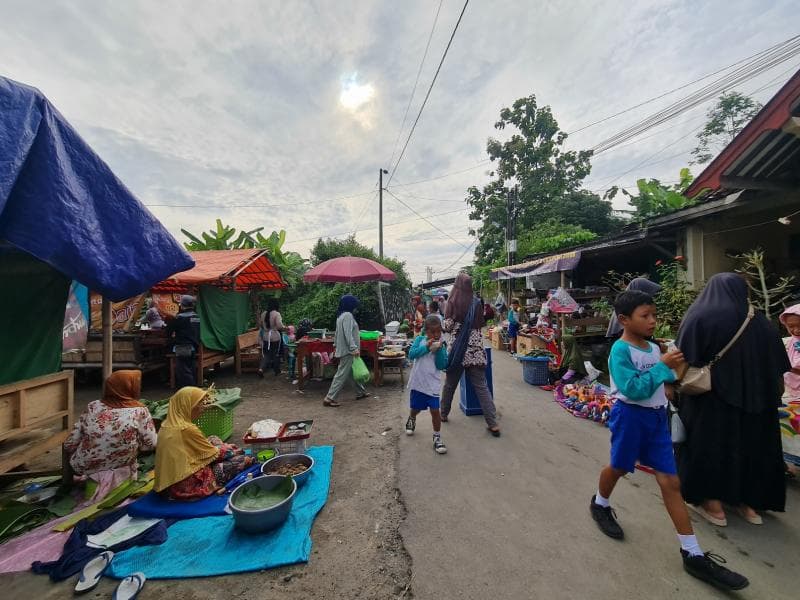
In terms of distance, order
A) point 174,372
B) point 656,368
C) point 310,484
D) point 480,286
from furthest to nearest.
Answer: point 480,286 < point 174,372 < point 310,484 < point 656,368

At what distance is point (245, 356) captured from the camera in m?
8.70

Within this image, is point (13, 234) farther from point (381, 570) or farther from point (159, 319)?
point (159, 319)

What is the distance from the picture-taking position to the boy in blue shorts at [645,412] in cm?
221

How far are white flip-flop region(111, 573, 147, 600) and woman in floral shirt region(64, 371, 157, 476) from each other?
1348mm

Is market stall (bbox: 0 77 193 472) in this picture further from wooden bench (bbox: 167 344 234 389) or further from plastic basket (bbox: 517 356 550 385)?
plastic basket (bbox: 517 356 550 385)

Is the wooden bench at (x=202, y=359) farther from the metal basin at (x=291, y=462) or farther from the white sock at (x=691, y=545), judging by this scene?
the white sock at (x=691, y=545)

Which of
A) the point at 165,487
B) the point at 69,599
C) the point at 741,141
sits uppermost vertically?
the point at 741,141

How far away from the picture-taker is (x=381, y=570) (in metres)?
2.32

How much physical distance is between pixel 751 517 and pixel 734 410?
89cm

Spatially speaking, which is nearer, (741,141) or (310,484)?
(310,484)

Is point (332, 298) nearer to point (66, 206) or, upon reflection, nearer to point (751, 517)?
point (66, 206)

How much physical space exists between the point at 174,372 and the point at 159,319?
2.06 metres

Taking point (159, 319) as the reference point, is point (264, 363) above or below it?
below

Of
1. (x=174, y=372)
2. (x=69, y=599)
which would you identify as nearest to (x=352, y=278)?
(x=174, y=372)
